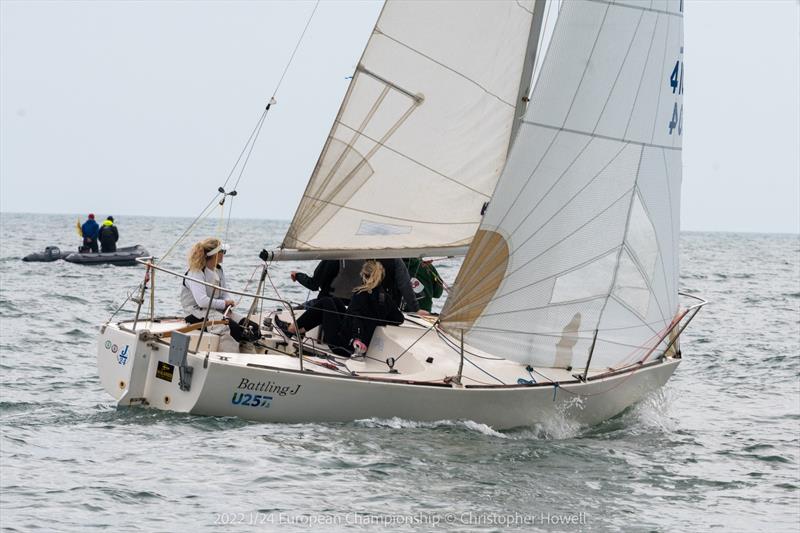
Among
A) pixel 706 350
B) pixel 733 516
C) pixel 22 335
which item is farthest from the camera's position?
pixel 706 350

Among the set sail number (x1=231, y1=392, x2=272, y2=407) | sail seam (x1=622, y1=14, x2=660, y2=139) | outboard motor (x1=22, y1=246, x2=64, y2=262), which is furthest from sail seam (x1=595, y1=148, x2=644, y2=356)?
outboard motor (x1=22, y1=246, x2=64, y2=262)

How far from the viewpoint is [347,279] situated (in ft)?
35.6

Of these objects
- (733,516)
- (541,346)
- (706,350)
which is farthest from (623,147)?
(706,350)

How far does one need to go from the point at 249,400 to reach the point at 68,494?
1.73 metres

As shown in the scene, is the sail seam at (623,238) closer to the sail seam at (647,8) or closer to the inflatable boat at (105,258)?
the sail seam at (647,8)

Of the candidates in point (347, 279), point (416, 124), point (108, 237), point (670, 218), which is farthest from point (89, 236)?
point (670, 218)

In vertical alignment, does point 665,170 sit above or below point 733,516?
above

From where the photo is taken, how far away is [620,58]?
961cm

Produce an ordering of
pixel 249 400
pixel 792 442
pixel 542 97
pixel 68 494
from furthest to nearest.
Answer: pixel 792 442
pixel 542 97
pixel 249 400
pixel 68 494

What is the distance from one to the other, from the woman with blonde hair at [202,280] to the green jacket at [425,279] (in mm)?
2735

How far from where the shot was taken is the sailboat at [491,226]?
29.9 ft

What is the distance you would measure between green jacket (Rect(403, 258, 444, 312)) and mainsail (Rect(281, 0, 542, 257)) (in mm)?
1732

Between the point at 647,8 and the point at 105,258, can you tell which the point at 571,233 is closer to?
the point at 647,8

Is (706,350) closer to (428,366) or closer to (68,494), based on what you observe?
(428,366)
